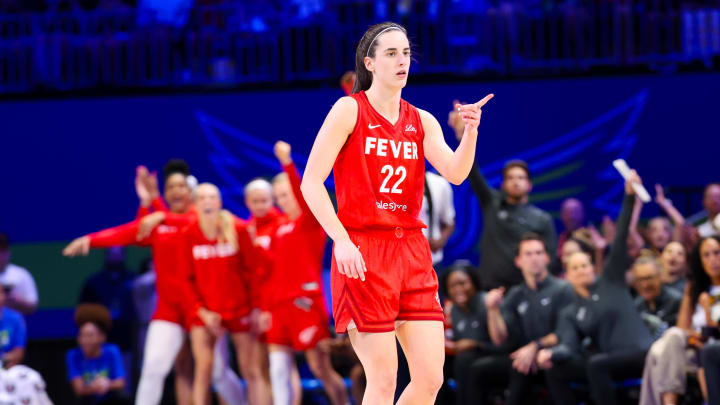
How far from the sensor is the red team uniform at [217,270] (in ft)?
26.8

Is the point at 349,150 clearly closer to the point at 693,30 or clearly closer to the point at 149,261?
the point at 149,261

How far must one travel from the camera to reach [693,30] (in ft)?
38.2

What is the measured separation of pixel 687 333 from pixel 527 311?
1280mm

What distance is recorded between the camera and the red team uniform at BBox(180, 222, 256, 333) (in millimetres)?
8172

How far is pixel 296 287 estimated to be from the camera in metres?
8.26

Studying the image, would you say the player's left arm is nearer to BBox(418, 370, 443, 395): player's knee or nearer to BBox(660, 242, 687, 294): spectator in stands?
BBox(418, 370, 443, 395): player's knee

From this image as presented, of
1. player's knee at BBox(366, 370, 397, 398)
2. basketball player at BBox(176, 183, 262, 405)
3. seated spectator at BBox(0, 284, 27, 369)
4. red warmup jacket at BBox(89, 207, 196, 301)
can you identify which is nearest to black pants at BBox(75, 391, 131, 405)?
seated spectator at BBox(0, 284, 27, 369)

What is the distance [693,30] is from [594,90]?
1341 millimetres

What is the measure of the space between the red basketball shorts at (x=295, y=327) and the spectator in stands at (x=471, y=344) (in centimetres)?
103

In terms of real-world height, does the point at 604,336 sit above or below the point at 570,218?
below

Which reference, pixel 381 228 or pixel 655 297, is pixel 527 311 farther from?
pixel 381 228

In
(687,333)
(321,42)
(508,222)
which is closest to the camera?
(687,333)

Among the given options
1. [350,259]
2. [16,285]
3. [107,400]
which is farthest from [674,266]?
[16,285]

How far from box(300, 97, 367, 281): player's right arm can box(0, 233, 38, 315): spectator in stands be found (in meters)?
6.20
